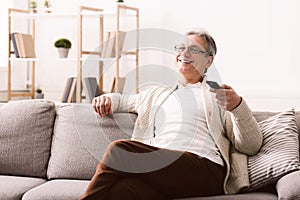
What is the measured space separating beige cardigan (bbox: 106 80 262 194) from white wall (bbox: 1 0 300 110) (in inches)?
66.0

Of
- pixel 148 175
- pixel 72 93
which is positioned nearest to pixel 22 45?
pixel 72 93

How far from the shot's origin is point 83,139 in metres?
2.99

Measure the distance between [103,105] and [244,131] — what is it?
0.72 metres

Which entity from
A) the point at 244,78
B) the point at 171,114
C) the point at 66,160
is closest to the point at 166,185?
the point at 171,114

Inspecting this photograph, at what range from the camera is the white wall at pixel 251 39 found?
440cm

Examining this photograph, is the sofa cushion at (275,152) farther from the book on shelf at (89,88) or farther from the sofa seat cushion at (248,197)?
the book on shelf at (89,88)

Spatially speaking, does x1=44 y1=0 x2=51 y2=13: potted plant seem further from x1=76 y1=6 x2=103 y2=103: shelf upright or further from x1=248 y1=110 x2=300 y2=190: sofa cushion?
x1=248 y1=110 x2=300 y2=190: sofa cushion

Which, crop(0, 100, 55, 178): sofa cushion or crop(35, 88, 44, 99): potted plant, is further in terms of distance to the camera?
crop(35, 88, 44, 99): potted plant

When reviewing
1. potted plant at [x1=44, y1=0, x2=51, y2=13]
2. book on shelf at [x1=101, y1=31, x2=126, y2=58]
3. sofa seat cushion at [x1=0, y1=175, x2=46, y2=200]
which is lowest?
sofa seat cushion at [x1=0, y1=175, x2=46, y2=200]

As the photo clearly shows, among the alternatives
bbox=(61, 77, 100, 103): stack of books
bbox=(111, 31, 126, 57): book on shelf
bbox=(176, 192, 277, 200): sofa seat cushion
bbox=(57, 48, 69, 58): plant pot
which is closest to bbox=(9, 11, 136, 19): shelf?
bbox=(111, 31, 126, 57): book on shelf

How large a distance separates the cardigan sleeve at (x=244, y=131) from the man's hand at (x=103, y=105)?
612mm

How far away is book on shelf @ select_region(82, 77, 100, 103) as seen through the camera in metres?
4.72

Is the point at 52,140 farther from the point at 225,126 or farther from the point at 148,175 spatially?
the point at 225,126

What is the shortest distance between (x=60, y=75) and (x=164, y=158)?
112 inches
